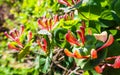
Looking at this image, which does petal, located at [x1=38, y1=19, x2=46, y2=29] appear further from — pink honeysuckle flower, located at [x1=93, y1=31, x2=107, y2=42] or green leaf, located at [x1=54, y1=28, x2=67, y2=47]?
pink honeysuckle flower, located at [x1=93, y1=31, x2=107, y2=42]

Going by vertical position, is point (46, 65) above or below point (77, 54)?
below

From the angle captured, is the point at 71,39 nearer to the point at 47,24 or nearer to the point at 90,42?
the point at 90,42

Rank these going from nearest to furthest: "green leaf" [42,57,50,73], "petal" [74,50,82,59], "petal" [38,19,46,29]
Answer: "petal" [74,50,82,59]
"petal" [38,19,46,29]
"green leaf" [42,57,50,73]

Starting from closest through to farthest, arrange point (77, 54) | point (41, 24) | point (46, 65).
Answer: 1. point (77, 54)
2. point (41, 24)
3. point (46, 65)

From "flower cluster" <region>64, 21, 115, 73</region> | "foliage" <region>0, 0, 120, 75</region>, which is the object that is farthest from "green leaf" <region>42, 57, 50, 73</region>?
"flower cluster" <region>64, 21, 115, 73</region>

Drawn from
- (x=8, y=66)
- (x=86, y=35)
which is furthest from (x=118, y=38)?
(x=8, y=66)

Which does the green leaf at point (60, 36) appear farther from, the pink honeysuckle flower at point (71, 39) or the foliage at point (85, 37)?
the pink honeysuckle flower at point (71, 39)

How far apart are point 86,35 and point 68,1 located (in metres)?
0.30

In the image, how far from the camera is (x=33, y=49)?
6.75ft

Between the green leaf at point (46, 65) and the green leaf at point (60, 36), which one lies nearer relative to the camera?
the green leaf at point (60, 36)

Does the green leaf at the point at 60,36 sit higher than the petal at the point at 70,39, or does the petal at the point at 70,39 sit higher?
the petal at the point at 70,39

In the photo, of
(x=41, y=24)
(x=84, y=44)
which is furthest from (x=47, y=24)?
(x=84, y=44)

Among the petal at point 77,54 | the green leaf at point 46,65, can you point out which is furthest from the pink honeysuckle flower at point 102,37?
the green leaf at point 46,65

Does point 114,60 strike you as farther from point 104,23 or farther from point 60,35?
point 60,35
